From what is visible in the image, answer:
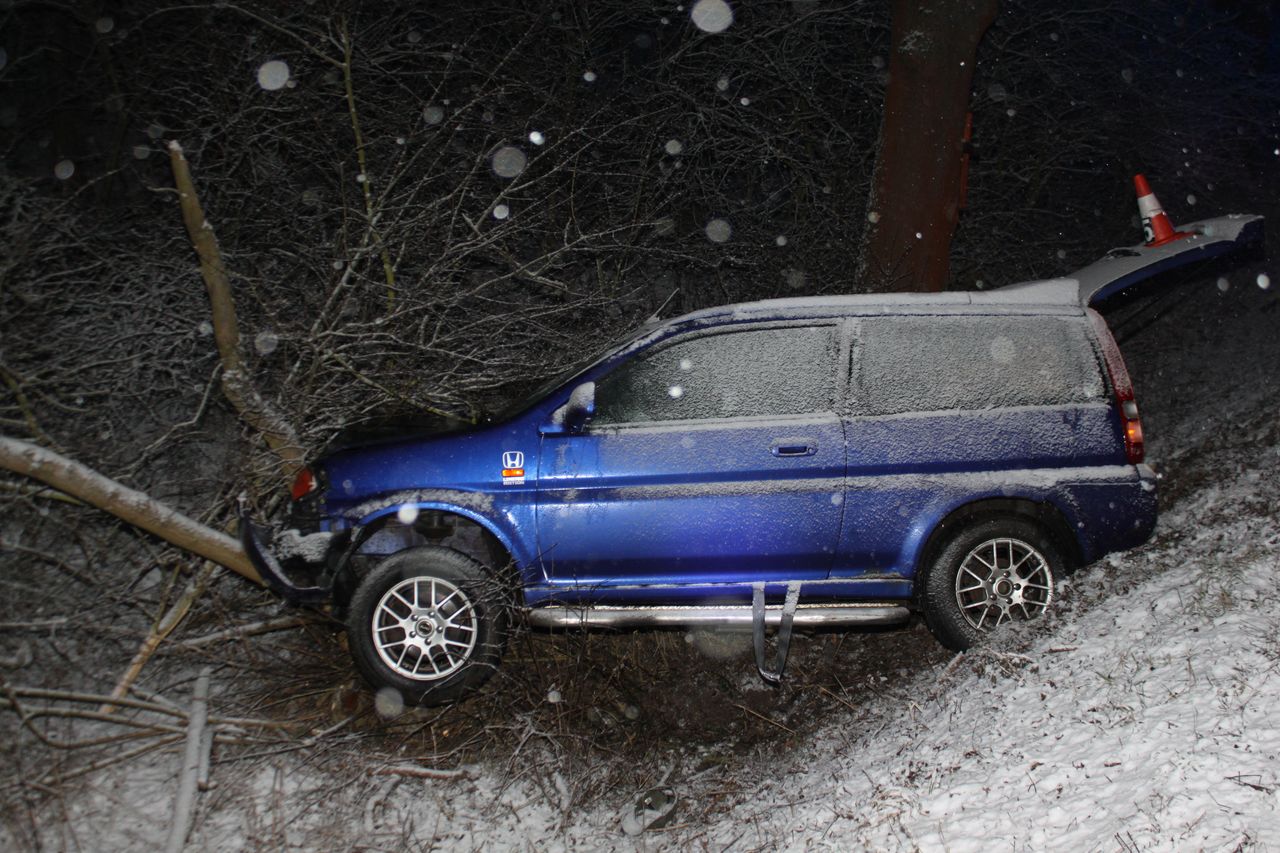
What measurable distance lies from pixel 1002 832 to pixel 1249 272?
13.0 meters

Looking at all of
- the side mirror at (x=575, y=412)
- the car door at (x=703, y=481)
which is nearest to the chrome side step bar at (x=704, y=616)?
the car door at (x=703, y=481)

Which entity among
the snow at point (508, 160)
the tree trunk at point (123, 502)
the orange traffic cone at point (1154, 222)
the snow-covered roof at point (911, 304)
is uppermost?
the snow at point (508, 160)

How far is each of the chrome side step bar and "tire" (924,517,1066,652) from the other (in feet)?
0.68

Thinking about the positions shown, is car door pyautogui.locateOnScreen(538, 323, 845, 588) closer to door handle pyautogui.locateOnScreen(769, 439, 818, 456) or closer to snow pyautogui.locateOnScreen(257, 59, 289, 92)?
door handle pyautogui.locateOnScreen(769, 439, 818, 456)

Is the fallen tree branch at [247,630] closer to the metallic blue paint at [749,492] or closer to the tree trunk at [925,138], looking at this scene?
the metallic blue paint at [749,492]

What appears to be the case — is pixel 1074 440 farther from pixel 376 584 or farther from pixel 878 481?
pixel 376 584

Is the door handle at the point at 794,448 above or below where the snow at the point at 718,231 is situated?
below

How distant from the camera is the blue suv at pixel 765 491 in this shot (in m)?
4.59

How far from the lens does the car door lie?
4.59 m

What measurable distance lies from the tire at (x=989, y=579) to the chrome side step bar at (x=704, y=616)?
208 millimetres

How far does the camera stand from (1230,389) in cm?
941

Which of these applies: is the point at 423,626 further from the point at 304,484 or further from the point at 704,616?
the point at 704,616

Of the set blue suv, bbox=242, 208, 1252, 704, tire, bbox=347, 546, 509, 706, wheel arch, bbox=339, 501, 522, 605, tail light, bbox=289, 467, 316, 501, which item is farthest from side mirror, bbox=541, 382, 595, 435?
tail light, bbox=289, 467, 316, 501

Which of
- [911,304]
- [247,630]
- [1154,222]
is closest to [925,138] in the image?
[1154,222]
